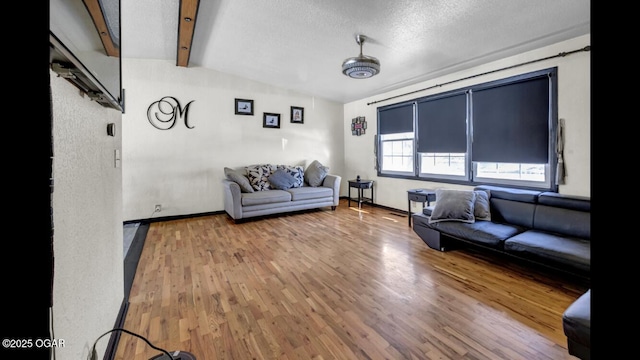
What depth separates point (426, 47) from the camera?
3.47m

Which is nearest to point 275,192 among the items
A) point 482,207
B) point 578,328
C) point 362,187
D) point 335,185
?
point 335,185

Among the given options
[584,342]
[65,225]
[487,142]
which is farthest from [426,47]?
[65,225]

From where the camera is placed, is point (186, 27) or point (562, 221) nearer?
point (562, 221)

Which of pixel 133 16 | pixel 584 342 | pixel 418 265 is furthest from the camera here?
pixel 133 16

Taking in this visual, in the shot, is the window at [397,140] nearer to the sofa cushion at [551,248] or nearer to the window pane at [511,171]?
the window pane at [511,171]

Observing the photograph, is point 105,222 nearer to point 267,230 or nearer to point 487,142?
point 267,230

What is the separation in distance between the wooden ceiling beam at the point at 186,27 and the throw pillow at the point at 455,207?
11.4ft

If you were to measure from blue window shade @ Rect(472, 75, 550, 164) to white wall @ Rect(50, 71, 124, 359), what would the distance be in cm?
413

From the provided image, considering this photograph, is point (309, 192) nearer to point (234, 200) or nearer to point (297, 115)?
point (234, 200)

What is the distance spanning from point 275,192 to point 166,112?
2.30 metres

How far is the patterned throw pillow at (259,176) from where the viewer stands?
5113 mm

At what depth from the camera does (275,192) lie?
16.2ft

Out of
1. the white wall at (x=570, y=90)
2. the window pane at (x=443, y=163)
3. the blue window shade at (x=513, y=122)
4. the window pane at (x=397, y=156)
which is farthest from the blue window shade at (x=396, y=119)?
the blue window shade at (x=513, y=122)
